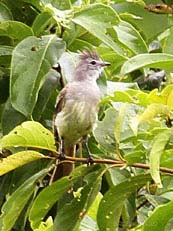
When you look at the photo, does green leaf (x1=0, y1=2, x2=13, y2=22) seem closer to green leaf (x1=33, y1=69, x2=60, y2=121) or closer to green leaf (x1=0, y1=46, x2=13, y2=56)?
green leaf (x1=0, y1=46, x2=13, y2=56)

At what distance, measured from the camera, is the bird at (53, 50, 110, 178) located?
2936 millimetres

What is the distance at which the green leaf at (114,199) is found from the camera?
2096 millimetres

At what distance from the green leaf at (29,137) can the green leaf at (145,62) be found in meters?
0.28

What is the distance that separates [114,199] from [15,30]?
81cm

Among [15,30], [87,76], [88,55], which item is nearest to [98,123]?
[15,30]

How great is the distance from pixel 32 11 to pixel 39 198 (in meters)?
1.02

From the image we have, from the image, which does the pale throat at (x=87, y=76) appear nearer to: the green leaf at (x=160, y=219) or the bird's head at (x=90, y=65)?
the bird's head at (x=90, y=65)

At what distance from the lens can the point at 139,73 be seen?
3271 mm

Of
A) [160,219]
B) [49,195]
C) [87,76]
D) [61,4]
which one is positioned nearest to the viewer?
[160,219]

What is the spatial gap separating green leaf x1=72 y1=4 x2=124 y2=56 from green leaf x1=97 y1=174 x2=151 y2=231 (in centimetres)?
56

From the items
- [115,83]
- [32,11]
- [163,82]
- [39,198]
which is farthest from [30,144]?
[163,82]

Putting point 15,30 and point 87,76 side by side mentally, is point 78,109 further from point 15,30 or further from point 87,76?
point 15,30

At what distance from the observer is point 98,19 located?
2527 millimetres

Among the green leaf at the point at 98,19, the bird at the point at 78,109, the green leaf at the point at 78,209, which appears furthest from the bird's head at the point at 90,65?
the green leaf at the point at 78,209
